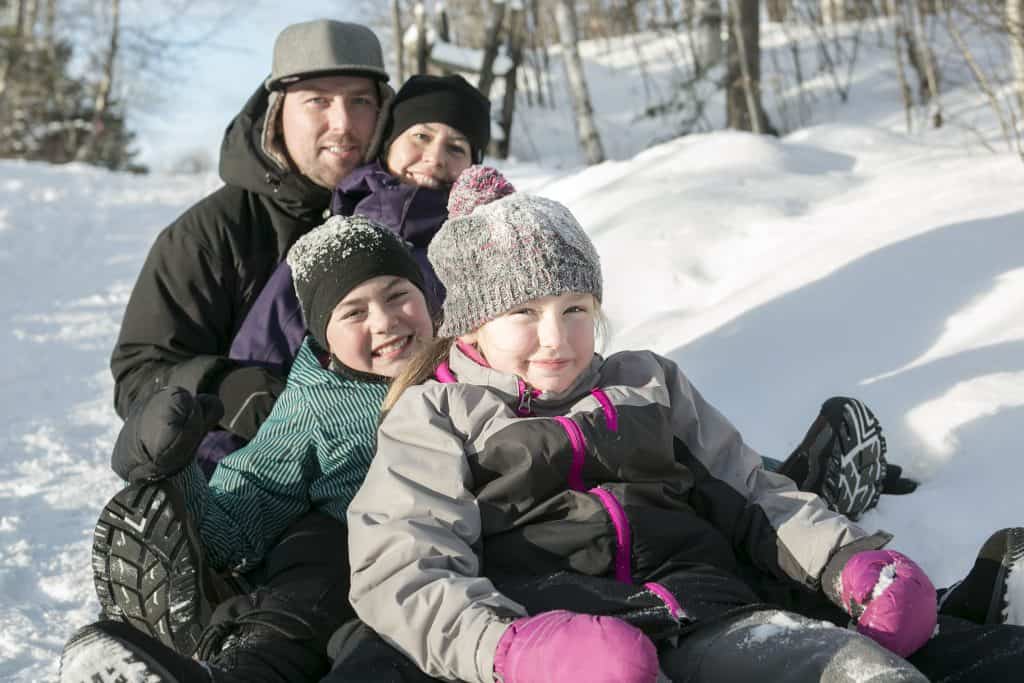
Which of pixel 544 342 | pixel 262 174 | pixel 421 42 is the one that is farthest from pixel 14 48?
pixel 544 342

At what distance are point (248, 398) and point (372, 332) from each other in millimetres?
428

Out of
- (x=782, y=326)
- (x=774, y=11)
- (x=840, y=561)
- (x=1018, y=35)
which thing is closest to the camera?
(x=840, y=561)

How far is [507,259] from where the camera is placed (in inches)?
78.0

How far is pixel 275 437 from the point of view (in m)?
2.36

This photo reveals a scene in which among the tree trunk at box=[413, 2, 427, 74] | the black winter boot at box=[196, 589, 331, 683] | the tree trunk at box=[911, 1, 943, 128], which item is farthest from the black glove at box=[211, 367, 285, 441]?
the tree trunk at box=[413, 2, 427, 74]

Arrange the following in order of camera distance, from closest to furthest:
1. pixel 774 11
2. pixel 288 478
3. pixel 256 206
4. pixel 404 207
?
pixel 288 478, pixel 404 207, pixel 256 206, pixel 774 11

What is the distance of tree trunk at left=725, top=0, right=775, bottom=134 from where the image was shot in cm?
800

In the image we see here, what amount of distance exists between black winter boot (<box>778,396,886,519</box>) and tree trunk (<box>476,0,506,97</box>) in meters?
9.20

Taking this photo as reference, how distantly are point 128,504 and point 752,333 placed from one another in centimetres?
223

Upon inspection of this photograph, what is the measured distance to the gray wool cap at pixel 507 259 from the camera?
196 cm

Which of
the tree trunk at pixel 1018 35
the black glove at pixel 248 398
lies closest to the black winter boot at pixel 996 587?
the black glove at pixel 248 398

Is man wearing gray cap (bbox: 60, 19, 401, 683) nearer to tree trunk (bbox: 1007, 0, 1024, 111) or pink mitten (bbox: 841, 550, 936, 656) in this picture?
pink mitten (bbox: 841, 550, 936, 656)

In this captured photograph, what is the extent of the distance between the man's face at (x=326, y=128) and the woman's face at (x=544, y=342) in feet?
4.49

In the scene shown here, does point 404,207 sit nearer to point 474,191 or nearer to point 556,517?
point 474,191
